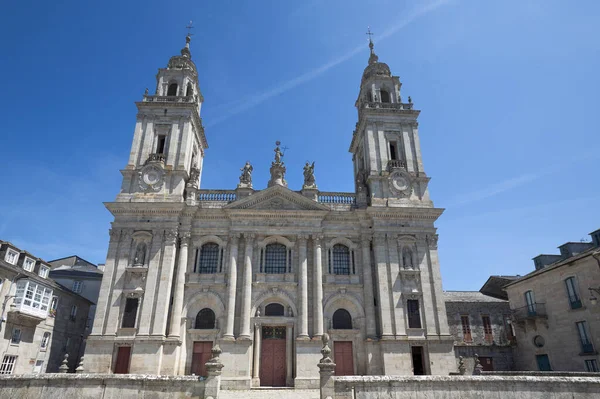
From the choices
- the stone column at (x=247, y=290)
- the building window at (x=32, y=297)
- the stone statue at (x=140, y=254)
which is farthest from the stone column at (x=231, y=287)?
the building window at (x=32, y=297)

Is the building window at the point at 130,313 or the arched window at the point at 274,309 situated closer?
the building window at the point at 130,313

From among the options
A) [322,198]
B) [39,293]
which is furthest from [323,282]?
[39,293]

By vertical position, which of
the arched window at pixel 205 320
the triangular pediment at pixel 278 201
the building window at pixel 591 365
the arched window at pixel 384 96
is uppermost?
the arched window at pixel 384 96

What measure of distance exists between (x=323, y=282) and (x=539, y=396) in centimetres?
1527

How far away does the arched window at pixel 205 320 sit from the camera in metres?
26.7

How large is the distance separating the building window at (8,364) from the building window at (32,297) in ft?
10.1

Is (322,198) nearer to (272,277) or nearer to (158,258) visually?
(272,277)

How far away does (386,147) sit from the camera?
32.4 metres

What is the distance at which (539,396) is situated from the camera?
14633mm

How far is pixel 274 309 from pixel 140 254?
407 inches

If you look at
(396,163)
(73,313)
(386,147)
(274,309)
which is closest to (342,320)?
(274,309)

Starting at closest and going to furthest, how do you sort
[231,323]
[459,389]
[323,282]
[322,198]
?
[459,389]
[231,323]
[323,282]
[322,198]

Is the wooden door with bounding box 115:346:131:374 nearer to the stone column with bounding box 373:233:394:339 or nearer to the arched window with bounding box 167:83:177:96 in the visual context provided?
the stone column with bounding box 373:233:394:339

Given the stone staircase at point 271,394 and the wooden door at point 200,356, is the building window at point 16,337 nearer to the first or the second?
the wooden door at point 200,356
